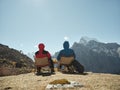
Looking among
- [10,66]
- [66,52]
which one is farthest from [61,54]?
[10,66]

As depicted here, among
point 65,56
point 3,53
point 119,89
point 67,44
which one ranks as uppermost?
point 3,53

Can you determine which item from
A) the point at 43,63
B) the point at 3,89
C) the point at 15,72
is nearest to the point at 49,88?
the point at 3,89

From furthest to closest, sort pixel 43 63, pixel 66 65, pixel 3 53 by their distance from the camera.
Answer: pixel 3 53 → pixel 66 65 → pixel 43 63

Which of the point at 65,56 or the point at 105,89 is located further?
the point at 65,56

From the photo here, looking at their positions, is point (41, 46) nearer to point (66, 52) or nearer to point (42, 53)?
point (42, 53)

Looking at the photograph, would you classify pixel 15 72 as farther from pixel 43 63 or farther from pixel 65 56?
pixel 65 56

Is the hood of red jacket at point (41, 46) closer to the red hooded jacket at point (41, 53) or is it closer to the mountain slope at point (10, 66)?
the red hooded jacket at point (41, 53)

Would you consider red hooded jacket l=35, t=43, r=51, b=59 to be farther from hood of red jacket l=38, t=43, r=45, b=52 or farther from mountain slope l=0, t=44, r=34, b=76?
mountain slope l=0, t=44, r=34, b=76

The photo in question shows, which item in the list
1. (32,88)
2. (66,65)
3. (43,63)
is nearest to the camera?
(32,88)

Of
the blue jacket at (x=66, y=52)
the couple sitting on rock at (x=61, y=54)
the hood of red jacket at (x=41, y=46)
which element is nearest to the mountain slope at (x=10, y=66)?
the couple sitting on rock at (x=61, y=54)

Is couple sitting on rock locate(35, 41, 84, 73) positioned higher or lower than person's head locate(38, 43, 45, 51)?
lower

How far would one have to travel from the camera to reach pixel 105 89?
5.41 m

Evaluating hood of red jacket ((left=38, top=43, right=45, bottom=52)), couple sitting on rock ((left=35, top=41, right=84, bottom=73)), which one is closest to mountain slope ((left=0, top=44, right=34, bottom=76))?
couple sitting on rock ((left=35, top=41, right=84, bottom=73))

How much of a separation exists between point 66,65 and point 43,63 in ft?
6.36
